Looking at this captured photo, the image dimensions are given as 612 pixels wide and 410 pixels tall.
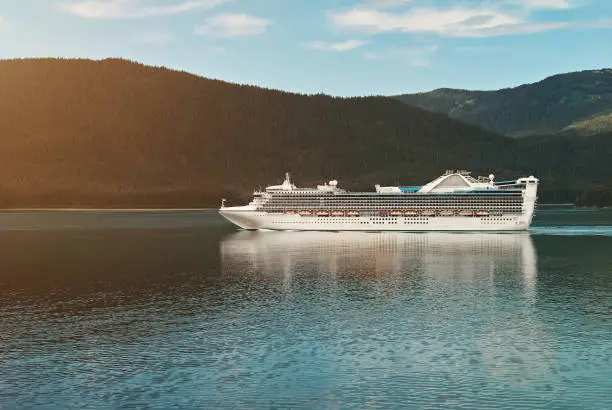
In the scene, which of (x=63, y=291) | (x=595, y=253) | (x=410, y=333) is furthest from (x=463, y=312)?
(x=595, y=253)

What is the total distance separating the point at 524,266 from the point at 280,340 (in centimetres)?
4395

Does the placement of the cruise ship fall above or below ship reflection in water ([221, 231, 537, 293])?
above

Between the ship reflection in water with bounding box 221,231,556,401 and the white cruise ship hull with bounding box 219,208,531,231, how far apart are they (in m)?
29.7

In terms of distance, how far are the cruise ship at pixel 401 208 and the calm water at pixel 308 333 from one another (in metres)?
53.9

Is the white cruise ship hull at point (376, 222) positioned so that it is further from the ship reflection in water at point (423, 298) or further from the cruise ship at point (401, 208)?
the ship reflection in water at point (423, 298)

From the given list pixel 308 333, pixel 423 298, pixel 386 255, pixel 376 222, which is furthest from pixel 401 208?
pixel 308 333

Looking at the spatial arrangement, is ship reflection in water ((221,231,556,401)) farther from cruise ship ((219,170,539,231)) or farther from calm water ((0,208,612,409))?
cruise ship ((219,170,539,231))

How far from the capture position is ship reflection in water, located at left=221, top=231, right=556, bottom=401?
36.7 m

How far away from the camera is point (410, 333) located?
1677 inches

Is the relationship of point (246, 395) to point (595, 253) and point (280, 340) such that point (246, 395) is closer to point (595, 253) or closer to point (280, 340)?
point (280, 340)

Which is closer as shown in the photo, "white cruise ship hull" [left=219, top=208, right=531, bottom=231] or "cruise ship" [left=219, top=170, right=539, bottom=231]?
"white cruise ship hull" [left=219, top=208, right=531, bottom=231]

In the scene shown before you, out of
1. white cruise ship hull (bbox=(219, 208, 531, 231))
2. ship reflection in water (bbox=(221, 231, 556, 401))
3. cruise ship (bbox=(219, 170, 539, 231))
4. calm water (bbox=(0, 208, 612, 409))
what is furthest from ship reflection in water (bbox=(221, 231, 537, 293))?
cruise ship (bbox=(219, 170, 539, 231))

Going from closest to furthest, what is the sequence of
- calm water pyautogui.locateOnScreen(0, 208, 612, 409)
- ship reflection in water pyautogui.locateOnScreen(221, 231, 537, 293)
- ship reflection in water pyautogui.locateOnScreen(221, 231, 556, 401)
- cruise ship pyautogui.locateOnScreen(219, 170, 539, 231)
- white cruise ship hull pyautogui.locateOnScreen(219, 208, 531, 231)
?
calm water pyautogui.locateOnScreen(0, 208, 612, 409) → ship reflection in water pyautogui.locateOnScreen(221, 231, 556, 401) → ship reflection in water pyautogui.locateOnScreen(221, 231, 537, 293) → white cruise ship hull pyautogui.locateOnScreen(219, 208, 531, 231) → cruise ship pyautogui.locateOnScreen(219, 170, 539, 231)

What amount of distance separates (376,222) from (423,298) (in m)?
88.1
